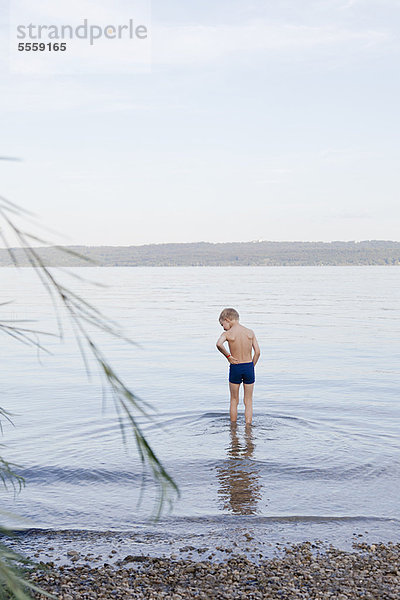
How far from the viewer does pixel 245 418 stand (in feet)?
45.8

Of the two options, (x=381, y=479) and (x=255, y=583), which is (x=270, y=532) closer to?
(x=255, y=583)

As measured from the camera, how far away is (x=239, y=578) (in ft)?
21.8

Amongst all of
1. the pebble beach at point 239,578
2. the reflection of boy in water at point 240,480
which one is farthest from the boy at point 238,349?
the pebble beach at point 239,578

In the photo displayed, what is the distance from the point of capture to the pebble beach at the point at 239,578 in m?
6.30

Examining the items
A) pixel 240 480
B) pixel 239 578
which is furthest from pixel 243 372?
pixel 239 578

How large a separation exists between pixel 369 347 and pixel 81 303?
31.0 m

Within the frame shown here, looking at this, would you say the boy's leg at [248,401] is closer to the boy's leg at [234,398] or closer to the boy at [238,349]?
the boy at [238,349]

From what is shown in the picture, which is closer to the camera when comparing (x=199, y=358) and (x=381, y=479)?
(x=381, y=479)

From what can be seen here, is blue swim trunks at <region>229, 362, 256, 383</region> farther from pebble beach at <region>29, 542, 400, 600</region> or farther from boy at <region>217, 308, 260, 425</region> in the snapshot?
pebble beach at <region>29, 542, 400, 600</region>

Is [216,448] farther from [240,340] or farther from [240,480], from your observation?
[240,340]

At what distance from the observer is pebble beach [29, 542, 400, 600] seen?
6.30m

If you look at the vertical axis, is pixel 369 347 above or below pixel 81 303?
below

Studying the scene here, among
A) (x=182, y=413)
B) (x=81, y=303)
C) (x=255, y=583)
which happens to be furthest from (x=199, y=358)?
(x=81, y=303)

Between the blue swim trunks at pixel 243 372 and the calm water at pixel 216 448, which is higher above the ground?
the blue swim trunks at pixel 243 372
